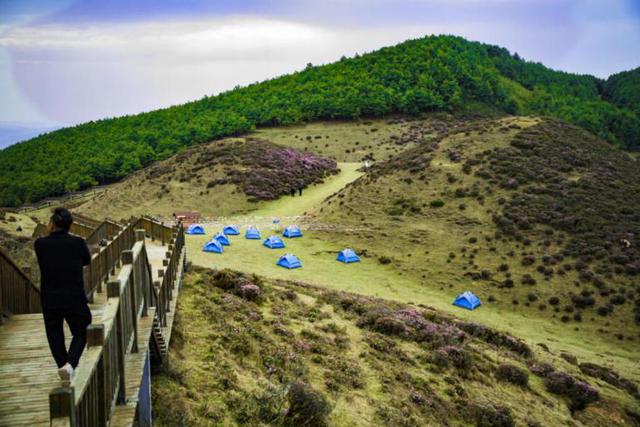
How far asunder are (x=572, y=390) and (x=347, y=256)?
63.5 ft

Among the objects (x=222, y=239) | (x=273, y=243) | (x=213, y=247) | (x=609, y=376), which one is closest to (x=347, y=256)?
(x=273, y=243)

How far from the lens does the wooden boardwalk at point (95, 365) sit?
13.1ft

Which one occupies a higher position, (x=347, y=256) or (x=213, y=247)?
(x=213, y=247)

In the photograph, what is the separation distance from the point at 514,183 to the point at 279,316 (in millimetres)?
32281

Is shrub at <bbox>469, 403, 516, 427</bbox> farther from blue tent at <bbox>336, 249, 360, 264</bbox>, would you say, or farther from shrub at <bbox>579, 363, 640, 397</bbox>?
blue tent at <bbox>336, 249, 360, 264</bbox>

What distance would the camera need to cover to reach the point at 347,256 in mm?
35750

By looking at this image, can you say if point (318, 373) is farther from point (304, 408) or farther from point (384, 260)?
point (384, 260)

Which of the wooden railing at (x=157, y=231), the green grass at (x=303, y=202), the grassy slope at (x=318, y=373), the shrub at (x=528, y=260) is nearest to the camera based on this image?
the grassy slope at (x=318, y=373)

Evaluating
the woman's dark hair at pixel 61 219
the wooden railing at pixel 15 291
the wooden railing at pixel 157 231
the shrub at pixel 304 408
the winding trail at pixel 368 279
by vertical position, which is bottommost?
the winding trail at pixel 368 279

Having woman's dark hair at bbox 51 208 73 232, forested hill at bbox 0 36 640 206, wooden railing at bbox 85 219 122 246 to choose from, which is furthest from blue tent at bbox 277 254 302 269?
forested hill at bbox 0 36 640 206

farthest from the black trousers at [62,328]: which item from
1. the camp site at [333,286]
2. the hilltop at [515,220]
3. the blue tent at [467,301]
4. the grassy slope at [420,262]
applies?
the hilltop at [515,220]

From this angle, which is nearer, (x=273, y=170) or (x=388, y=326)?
(x=388, y=326)

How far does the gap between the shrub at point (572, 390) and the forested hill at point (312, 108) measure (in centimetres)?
8069

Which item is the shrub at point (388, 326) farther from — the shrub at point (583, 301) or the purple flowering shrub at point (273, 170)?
the purple flowering shrub at point (273, 170)
